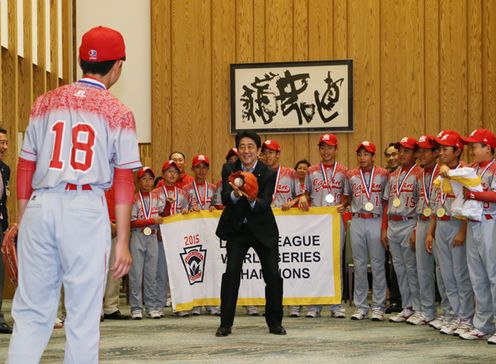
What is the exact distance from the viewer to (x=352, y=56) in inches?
447

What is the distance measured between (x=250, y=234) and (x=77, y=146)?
3.33 m

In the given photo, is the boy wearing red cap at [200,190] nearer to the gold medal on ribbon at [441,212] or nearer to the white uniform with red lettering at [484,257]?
the gold medal on ribbon at [441,212]

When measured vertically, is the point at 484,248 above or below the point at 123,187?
below

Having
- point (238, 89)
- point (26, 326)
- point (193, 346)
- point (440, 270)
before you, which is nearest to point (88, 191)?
point (26, 326)

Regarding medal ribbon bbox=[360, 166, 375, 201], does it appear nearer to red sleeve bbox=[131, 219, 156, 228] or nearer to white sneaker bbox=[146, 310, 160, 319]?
red sleeve bbox=[131, 219, 156, 228]

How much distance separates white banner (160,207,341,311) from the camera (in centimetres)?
796

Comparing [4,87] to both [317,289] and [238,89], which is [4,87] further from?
[317,289]

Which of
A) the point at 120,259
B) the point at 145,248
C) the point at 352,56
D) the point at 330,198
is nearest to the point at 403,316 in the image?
the point at 330,198

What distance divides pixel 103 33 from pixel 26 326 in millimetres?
1213

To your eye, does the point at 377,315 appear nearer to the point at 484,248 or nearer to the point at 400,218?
the point at 400,218

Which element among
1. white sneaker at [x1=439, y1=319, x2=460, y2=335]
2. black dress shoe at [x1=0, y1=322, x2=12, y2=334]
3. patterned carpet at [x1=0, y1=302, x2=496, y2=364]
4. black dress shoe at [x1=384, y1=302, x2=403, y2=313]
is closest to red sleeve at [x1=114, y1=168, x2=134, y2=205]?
patterned carpet at [x1=0, y1=302, x2=496, y2=364]

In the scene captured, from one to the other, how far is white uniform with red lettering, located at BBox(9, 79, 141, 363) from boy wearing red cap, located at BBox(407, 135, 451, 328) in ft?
13.5

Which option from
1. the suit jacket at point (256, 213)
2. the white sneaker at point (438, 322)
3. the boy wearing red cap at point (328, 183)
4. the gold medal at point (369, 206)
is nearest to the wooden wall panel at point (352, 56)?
the boy wearing red cap at point (328, 183)

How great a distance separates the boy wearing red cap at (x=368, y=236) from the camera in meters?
7.61
